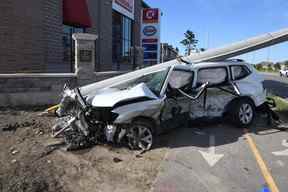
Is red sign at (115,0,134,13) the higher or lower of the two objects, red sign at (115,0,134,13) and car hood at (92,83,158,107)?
the higher

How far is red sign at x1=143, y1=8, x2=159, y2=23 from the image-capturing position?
23.0 meters

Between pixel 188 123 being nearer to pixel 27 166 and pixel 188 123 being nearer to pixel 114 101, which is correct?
pixel 114 101

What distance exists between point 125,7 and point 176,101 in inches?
825

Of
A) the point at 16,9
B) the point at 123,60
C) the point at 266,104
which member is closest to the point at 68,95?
the point at 266,104

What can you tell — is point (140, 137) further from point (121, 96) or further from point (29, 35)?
point (29, 35)

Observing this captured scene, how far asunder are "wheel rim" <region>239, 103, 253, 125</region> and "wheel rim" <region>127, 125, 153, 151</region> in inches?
115

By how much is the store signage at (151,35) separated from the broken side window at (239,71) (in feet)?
45.9

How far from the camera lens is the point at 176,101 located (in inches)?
296

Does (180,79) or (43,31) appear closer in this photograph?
(180,79)

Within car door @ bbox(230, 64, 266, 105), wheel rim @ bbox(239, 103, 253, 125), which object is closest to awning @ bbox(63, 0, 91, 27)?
car door @ bbox(230, 64, 266, 105)

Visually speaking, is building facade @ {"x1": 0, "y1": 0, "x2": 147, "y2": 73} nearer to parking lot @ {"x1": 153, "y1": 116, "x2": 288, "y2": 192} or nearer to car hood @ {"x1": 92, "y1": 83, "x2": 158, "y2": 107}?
car hood @ {"x1": 92, "y1": 83, "x2": 158, "y2": 107}

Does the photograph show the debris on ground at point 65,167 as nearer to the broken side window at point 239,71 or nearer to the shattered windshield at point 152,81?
the shattered windshield at point 152,81

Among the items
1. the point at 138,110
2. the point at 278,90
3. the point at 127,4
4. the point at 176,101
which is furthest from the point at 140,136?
the point at 127,4

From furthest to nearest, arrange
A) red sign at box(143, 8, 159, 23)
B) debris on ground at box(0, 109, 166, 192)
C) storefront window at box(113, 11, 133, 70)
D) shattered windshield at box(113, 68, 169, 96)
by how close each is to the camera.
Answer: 1. storefront window at box(113, 11, 133, 70)
2. red sign at box(143, 8, 159, 23)
3. shattered windshield at box(113, 68, 169, 96)
4. debris on ground at box(0, 109, 166, 192)
